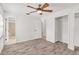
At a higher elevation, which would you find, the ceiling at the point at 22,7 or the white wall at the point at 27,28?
the ceiling at the point at 22,7

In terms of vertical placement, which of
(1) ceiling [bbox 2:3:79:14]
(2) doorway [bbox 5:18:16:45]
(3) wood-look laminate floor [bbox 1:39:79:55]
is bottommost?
(3) wood-look laminate floor [bbox 1:39:79:55]

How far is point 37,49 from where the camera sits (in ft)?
4.68

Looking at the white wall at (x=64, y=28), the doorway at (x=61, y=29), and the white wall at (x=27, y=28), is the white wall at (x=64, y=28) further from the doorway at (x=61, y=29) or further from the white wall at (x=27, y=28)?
the white wall at (x=27, y=28)

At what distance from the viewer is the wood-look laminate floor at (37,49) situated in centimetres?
139

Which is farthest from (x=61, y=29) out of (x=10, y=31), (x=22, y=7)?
(x=10, y=31)

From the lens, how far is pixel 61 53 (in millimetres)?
1415

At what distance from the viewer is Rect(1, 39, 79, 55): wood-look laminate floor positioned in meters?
1.39

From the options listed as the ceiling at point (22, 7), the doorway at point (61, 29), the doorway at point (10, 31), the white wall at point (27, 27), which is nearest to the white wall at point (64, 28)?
the doorway at point (61, 29)

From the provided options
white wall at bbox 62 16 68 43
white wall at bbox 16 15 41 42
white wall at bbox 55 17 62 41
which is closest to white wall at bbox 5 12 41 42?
white wall at bbox 16 15 41 42

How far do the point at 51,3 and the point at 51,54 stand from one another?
762 millimetres

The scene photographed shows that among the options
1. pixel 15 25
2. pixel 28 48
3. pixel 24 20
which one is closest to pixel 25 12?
pixel 24 20

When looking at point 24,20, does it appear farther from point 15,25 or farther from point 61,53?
point 61,53

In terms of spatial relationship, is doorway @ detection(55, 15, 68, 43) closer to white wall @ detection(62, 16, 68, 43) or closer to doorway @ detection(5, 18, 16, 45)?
white wall @ detection(62, 16, 68, 43)

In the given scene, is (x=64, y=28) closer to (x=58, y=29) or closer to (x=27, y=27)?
(x=58, y=29)
